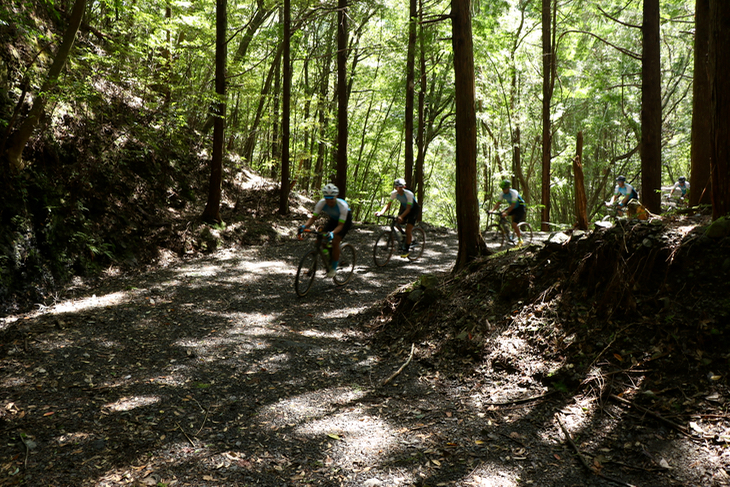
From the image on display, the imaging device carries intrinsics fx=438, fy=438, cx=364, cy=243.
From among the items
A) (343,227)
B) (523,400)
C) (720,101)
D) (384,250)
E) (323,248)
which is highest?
(720,101)

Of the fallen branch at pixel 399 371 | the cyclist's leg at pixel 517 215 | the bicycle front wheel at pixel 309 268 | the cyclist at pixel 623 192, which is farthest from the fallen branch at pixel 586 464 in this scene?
the cyclist at pixel 623 192

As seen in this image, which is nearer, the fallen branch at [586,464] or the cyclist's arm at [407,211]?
the fallen branch at [586,464]

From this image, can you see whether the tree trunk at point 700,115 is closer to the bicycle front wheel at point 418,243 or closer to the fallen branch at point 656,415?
the fallen branch at point 656,415

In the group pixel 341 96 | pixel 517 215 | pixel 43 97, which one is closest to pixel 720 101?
pixel 517 215

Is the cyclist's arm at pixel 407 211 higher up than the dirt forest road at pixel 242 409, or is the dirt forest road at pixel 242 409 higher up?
the cyclist's arm at pixel 407 211

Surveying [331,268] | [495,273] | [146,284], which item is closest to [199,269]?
[146,284]

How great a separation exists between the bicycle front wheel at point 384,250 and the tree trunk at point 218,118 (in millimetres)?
4952

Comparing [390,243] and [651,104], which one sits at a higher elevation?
[651,104]

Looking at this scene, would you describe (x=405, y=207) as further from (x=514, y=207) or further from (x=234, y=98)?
(x=234, y=98)

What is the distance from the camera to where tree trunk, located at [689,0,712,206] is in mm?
7262

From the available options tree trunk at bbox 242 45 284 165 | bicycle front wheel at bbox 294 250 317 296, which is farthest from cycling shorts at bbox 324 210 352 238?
tree trunk at bbox 242 45 284 165

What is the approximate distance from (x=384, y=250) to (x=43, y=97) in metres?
8.10

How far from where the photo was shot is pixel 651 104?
9.59 m

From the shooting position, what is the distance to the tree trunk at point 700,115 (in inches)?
286
